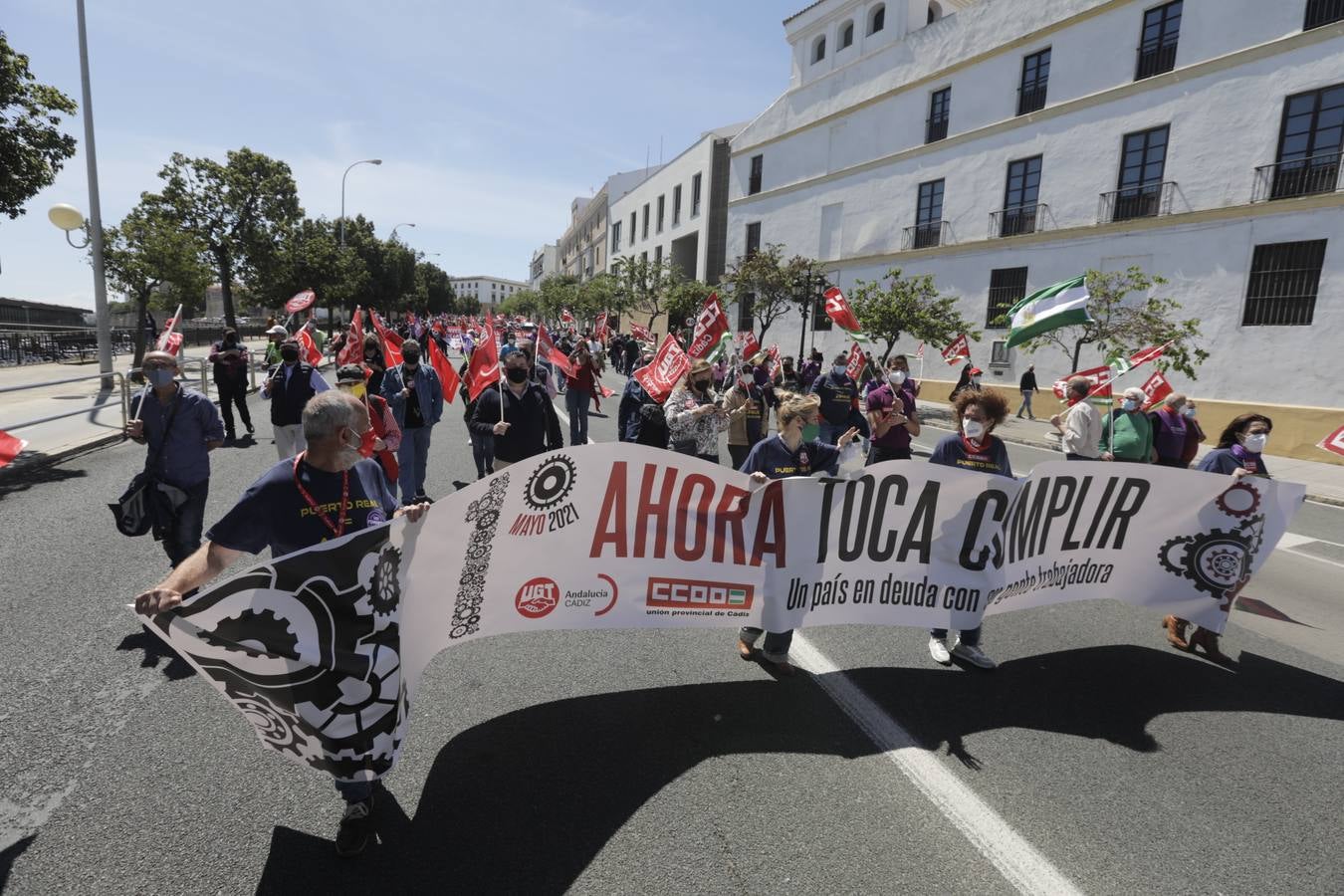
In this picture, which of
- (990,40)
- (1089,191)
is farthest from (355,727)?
(990,40)

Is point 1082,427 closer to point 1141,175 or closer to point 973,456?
point 973,456

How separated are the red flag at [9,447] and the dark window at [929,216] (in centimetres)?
2932

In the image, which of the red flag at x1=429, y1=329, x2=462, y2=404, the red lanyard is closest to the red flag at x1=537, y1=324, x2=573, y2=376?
the red flag at x1=429, y1=329, x2=462, y2=404

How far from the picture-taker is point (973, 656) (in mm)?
4480

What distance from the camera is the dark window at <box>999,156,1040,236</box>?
24.3 metres

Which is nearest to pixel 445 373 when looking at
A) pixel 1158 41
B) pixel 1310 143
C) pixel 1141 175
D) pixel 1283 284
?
pixel 1283 284

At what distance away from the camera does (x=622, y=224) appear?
222 feet

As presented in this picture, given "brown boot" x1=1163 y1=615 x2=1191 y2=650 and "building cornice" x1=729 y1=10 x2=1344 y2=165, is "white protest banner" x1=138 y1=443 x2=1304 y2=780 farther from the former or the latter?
"building cornice" x1=729 y1=10 x2=1344 y2=165

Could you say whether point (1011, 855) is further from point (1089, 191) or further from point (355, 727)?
point (1089, 191)

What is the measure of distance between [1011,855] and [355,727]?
2635mm

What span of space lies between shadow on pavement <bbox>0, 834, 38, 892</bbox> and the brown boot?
6.40 meters

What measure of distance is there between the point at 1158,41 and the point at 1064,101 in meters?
2.95

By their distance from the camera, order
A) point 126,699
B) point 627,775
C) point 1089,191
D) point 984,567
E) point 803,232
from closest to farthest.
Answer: point 627,775 < point 126,699 < point 984,567 < point 1089,191 < point 803,232

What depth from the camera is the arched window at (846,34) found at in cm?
3322
